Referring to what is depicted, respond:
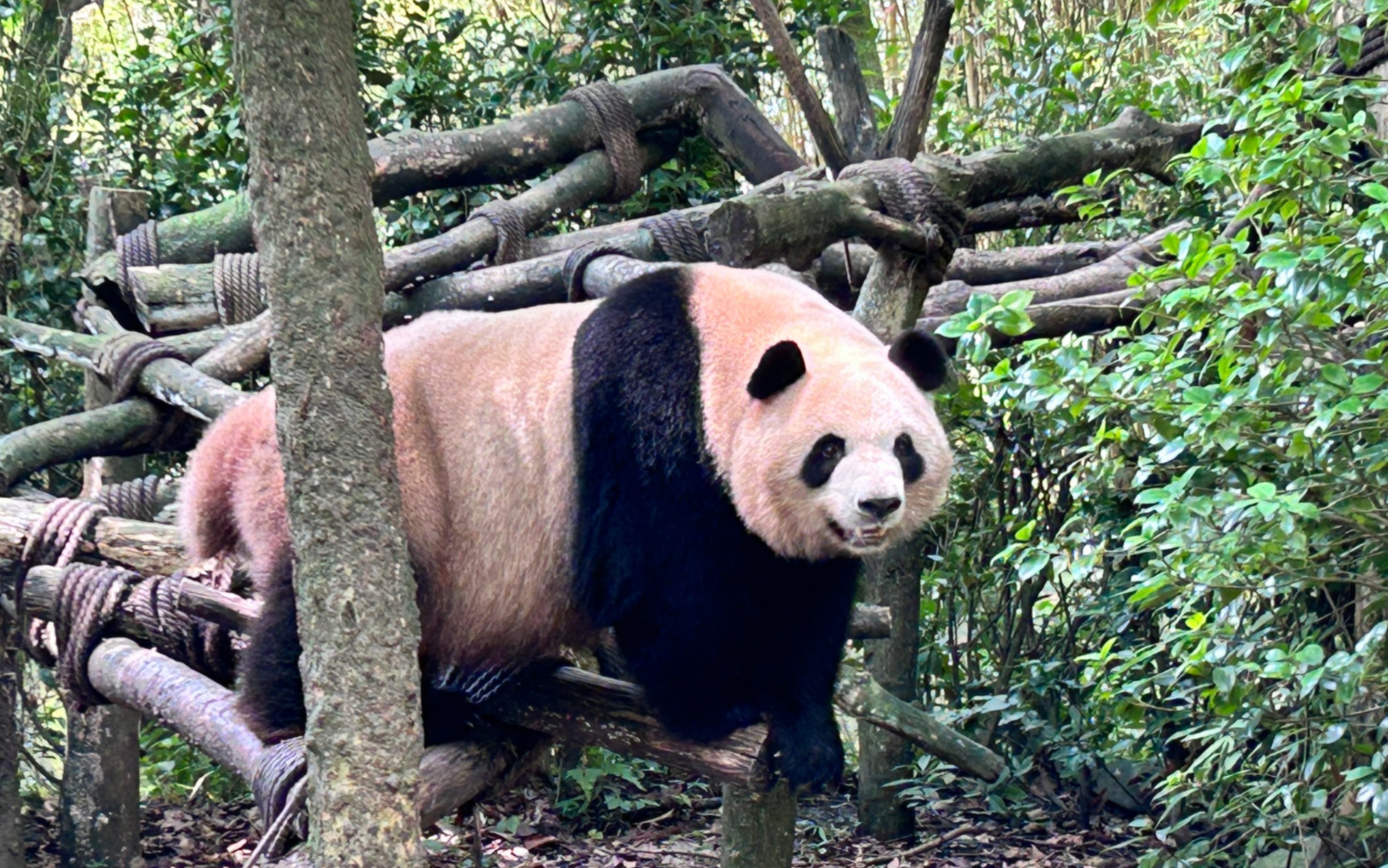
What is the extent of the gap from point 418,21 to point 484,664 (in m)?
5.80

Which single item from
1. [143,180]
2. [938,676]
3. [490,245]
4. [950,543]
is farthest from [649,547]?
[143,180]

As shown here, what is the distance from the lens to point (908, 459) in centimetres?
323

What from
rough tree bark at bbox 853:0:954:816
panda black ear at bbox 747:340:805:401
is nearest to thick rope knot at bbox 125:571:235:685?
panda black ear at bbox 747:340:805:401

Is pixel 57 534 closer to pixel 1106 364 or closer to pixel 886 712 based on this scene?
pixel 886 712

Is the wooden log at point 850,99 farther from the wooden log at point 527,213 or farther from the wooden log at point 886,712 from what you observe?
the wooden log at point 886,712

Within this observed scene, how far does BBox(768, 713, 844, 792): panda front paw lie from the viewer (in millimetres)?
3359

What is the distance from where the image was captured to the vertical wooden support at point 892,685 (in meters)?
5.79

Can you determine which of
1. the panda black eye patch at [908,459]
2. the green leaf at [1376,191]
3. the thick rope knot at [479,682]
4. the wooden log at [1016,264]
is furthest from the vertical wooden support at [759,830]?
the green leaf at [1376,191]

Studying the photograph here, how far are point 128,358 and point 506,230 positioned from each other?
63.5 inches

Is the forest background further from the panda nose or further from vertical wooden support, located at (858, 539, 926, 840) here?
the panda nose

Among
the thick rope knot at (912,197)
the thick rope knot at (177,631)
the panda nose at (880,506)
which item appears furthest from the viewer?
the thick rope knot at (912,197)

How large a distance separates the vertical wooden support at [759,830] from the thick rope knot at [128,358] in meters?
2.80

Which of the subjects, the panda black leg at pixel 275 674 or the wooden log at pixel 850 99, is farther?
the wooden log at pixel 850 99

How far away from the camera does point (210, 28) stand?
700 centimetres
